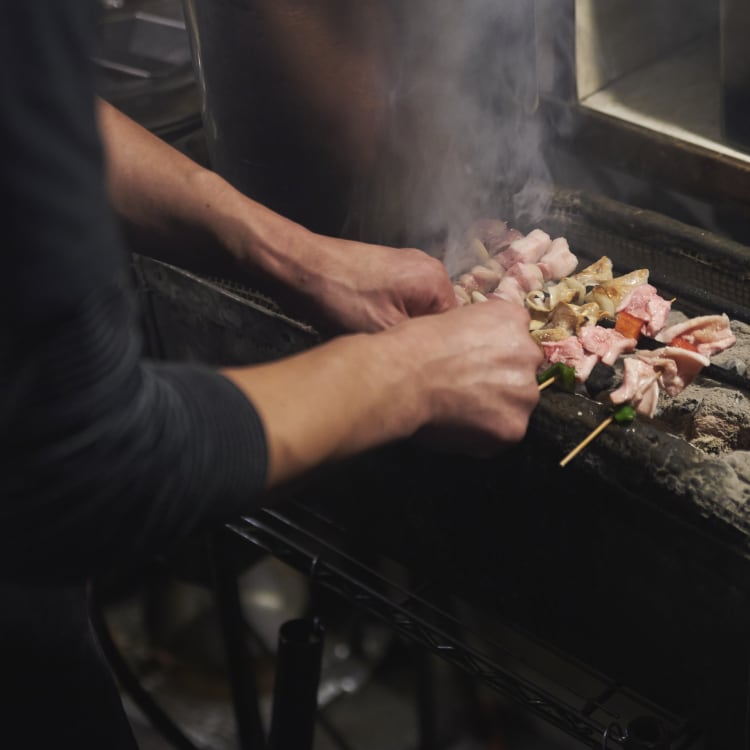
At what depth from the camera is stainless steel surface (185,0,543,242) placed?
2.07 m

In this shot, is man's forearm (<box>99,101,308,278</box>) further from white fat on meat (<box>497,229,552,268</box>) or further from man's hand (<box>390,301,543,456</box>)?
white fat on meat (<box>497,229,552,268</box>)

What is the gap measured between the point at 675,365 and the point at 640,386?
170 mm

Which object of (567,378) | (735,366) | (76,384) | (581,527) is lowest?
(581,527)

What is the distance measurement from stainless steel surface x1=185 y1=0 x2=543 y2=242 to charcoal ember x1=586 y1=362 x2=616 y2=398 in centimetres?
60

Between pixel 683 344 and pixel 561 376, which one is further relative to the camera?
pixel 683 344

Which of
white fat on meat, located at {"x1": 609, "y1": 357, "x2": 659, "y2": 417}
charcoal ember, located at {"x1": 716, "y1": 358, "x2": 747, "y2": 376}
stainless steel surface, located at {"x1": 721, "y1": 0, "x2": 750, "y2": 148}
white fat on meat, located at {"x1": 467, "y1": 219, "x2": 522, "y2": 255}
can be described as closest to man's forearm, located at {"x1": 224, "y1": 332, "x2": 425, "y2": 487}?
white fat on meat, located at {"x1": 609, "y1": 357, "x2": 659, "y2": 417}

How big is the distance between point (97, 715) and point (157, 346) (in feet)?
4.78

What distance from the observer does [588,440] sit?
1.83 m

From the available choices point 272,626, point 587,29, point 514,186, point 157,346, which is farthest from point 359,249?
point 272,626

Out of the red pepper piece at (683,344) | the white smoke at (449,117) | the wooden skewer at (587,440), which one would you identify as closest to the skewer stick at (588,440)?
the wooden skewer at (587,440)

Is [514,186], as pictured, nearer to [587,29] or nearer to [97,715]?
[587,29]

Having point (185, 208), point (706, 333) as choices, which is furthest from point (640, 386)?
point (185, 208)

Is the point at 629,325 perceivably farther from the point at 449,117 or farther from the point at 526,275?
the point at 449,117

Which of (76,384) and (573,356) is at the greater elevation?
(76,384)
